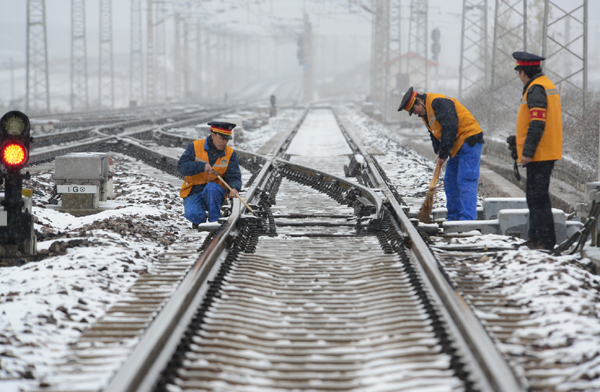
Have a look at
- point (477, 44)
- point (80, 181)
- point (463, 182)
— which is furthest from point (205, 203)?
point (477, 44)

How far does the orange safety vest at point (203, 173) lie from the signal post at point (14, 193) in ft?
6.32

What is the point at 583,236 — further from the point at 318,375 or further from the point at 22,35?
the point at 22,35

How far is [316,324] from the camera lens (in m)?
3.73

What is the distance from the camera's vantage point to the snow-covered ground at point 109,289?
3285mm

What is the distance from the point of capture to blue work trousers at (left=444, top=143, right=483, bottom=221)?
265 inches

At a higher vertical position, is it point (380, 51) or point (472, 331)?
point (380, 51)

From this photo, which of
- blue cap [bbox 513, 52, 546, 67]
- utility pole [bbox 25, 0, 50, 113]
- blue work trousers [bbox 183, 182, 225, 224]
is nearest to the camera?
blue cap [bbox 513, 52, 546, 67]

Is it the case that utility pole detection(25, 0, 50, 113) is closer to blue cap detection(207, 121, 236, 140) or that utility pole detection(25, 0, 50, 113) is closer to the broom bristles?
blue cap detection(207, 121, 236, 140)

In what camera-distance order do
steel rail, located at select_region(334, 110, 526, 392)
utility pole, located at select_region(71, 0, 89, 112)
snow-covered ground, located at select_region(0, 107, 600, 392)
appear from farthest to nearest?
utility pole, located at select_region(71, 0, 89, 112) → snow-covered ground, located at select_region(0, 107, 600, 392) → steel rail, located at select_region(334, 110, 526, 392)

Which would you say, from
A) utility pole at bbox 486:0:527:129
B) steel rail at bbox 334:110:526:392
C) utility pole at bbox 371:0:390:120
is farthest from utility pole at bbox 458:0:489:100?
steel rail at bbox 334:110:526:392

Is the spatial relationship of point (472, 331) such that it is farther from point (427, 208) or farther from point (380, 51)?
point (380, 51)

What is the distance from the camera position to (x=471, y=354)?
3055 millimetres

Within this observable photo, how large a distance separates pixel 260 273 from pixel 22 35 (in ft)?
428

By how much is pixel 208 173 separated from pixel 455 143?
2552 mm
